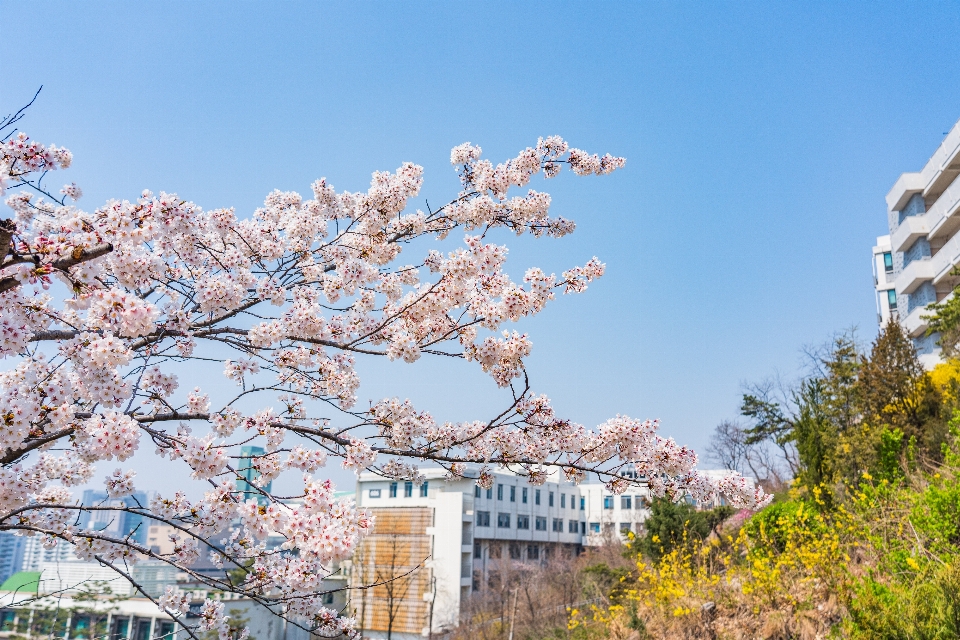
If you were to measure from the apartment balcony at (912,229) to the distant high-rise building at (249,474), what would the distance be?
2832cm

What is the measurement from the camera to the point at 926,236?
25062mm

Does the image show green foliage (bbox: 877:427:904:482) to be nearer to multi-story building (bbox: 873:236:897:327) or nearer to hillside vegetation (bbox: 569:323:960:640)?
hillside vegetation (bbox: 569:323:960:640)

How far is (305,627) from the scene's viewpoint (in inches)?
125

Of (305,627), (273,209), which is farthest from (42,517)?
(273,209)

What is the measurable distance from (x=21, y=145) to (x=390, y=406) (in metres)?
2.48

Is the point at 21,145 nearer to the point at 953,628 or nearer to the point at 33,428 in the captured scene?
the point at 33,428

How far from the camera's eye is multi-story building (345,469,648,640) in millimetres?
30734

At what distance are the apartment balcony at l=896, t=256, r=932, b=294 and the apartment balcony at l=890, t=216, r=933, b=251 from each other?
Result: 998mm

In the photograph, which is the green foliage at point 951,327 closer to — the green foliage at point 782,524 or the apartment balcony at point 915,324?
the apartment balcony at point 915,324

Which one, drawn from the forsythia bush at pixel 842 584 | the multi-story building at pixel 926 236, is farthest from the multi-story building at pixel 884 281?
the forsythia bush at pixel 842 584

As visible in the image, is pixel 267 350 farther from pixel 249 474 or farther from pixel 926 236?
pixel 926 236

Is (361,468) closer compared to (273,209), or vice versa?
(361,468)

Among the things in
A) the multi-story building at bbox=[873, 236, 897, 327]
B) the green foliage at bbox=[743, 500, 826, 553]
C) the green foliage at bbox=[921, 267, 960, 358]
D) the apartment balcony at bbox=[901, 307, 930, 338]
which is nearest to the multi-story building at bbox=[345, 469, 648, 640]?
the green foliage at bbox=[921, 267, 960, 358]

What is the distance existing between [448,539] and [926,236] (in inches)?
1046
